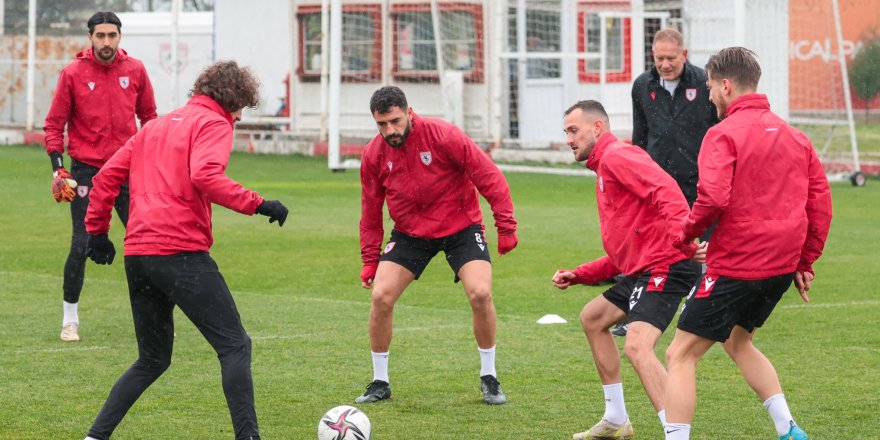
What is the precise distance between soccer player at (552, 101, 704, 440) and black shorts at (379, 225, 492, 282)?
131 centimetres

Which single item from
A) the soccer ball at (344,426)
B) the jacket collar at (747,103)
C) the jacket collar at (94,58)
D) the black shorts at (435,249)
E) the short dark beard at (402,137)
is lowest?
the soccer ball at (344,426)

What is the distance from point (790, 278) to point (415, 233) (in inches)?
107

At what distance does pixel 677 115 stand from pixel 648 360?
3927 millimetres

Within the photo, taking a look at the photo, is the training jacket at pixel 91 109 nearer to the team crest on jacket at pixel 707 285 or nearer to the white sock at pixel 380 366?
the white sock at pixel 380 366

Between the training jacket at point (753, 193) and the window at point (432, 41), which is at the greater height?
the window at point (432, 41)

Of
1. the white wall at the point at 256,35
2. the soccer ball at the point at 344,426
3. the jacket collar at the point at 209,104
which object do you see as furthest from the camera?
the white wall at the point at 256,35

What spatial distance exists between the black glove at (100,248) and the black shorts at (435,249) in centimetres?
194

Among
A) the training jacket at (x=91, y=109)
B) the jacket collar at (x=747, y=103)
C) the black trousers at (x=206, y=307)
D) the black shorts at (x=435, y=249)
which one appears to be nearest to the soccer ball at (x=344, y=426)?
the black trousers at (x=206, y=307)

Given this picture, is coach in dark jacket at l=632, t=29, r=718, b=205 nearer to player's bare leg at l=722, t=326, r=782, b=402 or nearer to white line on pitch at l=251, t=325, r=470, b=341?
white line on pitch at l=251, t=325, r=470, b=341

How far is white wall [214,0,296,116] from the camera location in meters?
33.7

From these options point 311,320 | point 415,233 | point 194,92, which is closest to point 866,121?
point 311,320

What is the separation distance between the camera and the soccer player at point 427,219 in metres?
8.22

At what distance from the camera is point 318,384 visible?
853cm

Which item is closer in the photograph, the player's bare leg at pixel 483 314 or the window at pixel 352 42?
the player's bare leg at pixel 483 314
